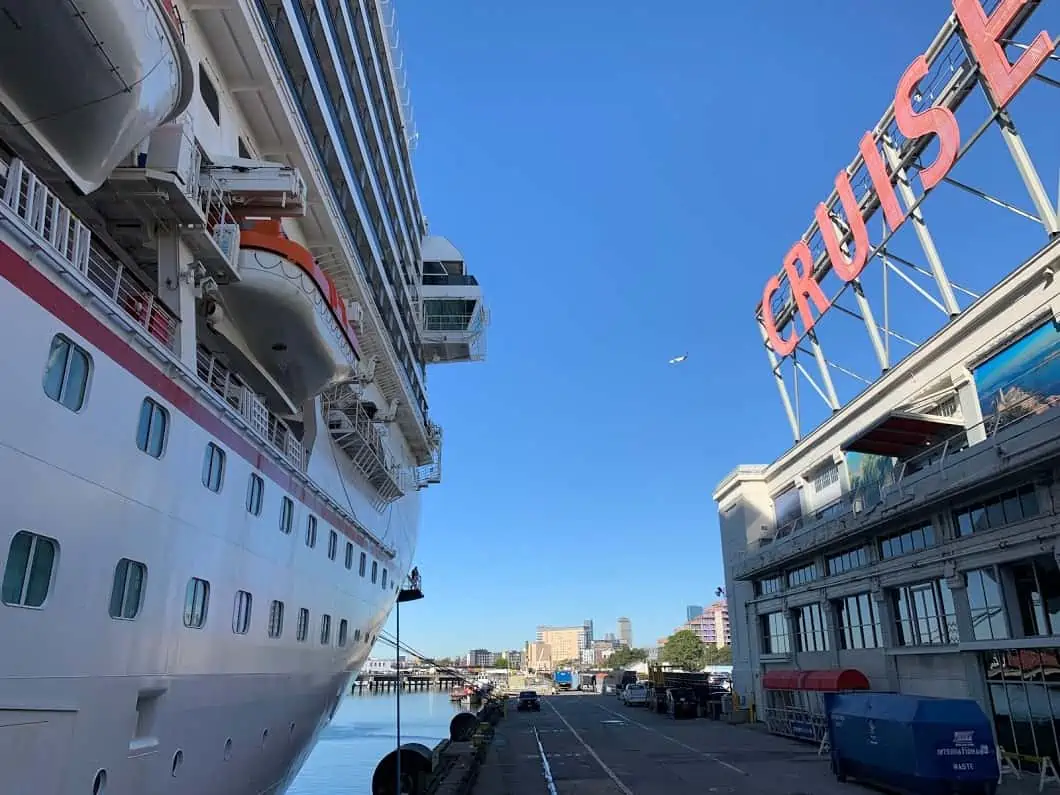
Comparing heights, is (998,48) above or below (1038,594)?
above

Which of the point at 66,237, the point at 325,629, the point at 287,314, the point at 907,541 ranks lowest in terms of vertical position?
the point at 325,629

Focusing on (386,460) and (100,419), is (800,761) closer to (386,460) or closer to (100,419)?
(386,460)

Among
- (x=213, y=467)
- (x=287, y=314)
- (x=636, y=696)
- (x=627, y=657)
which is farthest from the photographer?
(x=627, y=657)

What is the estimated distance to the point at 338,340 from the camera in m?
15.4

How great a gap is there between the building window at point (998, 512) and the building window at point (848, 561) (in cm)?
609

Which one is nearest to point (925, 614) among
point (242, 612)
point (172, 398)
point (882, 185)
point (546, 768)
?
point (546, 768)

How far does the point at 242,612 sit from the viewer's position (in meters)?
12.4

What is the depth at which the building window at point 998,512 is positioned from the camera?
1737 cm

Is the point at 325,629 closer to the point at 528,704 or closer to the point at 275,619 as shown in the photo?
the point at 275,619

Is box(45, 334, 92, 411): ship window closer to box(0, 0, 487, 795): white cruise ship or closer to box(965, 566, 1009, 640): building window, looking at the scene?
box(0, 0, 487, 795): white cruise ship

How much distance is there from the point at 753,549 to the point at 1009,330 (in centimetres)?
2201

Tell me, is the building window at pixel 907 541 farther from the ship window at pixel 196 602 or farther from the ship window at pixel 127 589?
the ship window at pixel 127 589

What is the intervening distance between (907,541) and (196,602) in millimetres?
20288

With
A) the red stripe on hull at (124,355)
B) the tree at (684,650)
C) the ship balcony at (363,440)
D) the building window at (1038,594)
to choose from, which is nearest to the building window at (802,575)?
the building window at (1038,594)
